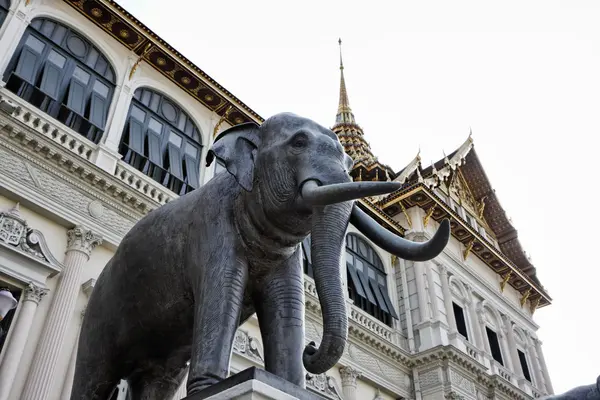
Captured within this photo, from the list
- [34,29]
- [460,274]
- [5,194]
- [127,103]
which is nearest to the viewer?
[5,194]

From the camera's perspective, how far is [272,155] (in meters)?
3.08

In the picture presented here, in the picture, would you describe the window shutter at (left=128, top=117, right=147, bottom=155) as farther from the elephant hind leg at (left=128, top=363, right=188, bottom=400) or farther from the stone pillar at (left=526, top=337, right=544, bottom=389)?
the stone pillar at (left=526, top=337, right=544, bottom=389)

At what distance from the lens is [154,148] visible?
1371 centimetres

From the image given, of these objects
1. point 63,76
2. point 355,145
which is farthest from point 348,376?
point 355,145

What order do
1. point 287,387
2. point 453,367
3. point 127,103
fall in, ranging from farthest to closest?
point 453,367
point 127,103
point 287,387

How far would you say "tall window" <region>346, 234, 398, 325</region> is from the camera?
17.7m

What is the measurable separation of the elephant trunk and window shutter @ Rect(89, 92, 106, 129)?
10864 millimetres

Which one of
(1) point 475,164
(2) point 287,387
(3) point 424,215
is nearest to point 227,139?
(2) point 287,387

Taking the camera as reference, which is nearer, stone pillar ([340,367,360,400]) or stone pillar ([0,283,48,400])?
stone pillar ([0,283,48,400])

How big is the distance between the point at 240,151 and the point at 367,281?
1569 centimetres

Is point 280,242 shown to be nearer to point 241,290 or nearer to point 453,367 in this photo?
point 241,290

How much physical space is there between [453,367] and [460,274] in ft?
15.3

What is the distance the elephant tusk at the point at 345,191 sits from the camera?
254cm

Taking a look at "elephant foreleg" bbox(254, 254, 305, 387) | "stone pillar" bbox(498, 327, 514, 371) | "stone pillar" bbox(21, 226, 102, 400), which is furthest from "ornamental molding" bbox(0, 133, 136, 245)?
"stone pillar" bbox(498, 327, 514, 371)
